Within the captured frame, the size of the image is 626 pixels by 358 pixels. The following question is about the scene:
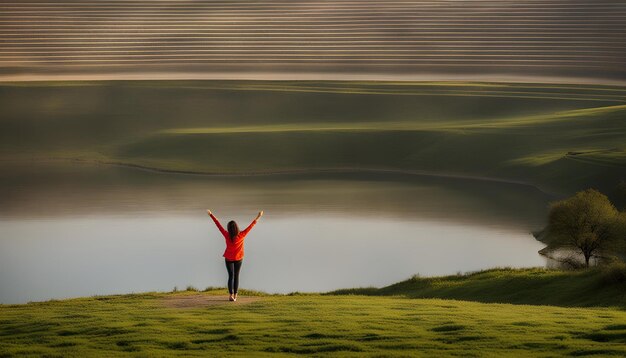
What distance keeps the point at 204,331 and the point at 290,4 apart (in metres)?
42.7

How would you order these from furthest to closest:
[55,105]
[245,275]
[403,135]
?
1. [55,105]
2. [403,135]
3. [245,275]

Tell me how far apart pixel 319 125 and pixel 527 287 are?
93.6ft

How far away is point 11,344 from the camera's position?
7996 mm

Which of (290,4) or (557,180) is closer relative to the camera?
(557,180)

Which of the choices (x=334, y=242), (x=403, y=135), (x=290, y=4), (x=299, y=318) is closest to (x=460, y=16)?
(x=290, y=4)

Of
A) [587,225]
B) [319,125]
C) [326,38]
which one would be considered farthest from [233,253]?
[326,38]

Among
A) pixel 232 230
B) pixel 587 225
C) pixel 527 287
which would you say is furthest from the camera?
pixel 587 225

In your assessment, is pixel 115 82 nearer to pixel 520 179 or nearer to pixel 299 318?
pixel 520 179

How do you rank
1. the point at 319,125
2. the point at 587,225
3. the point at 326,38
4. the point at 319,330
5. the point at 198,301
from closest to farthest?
the point at 319,330, the point at 198,301, the point at 587,225, the point at 319,125, the point at 326,38

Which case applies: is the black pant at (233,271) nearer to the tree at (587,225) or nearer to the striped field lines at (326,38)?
the tree at (587,225)

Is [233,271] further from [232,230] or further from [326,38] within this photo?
[326,38]

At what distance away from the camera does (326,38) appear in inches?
1849

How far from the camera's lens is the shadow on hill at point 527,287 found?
11.1 metres

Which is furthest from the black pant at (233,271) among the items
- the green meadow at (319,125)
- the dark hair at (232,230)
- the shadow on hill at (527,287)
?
the green meadow at (319,125)
